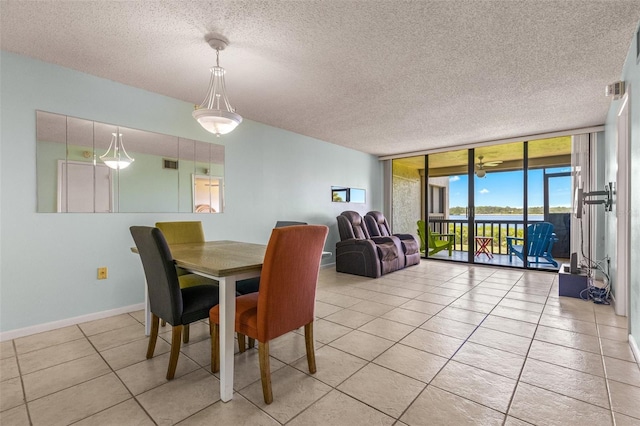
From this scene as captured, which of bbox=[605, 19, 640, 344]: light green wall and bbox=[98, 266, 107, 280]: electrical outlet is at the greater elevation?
bbox=[605, 19, 640, 344]: light green wall

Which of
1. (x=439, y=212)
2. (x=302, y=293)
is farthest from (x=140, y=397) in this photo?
(x=439, y=212)

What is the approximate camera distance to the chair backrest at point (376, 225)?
5.70 metres

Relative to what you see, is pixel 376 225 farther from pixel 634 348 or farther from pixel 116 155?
pixel 116 155

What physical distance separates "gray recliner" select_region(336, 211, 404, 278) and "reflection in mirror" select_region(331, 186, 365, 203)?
0.63 meters

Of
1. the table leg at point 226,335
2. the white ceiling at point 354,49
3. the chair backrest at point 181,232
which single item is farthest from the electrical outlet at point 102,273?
the table leg at point 226,335

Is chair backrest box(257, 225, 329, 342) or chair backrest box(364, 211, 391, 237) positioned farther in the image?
chair backrest box(364, 211, 391, 237)

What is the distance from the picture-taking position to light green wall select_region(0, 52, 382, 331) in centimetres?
244

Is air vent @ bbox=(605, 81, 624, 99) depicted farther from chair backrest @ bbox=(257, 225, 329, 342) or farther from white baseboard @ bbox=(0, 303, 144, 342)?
white baseboard @ bbox=(0, 303, 144, 342)

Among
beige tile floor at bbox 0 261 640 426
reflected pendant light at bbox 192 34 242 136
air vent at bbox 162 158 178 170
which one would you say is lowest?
beige tile floor at bbox 0 261 640 426

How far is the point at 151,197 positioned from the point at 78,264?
891 millimetres

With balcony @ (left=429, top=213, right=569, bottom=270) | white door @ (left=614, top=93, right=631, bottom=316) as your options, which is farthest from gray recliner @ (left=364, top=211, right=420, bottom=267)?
white door @ (left=614, top=93, right=631, bottom=316)

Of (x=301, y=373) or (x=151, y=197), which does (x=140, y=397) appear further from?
(x=151, y=197)

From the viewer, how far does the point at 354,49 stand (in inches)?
92.7

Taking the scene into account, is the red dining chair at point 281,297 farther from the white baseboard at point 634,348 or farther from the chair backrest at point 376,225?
the chair backrest at point 376,225
